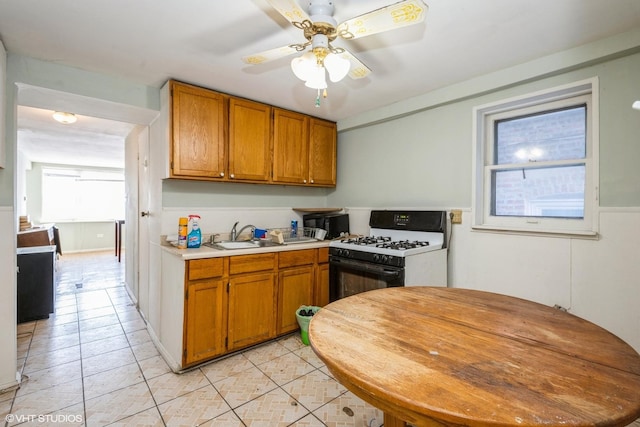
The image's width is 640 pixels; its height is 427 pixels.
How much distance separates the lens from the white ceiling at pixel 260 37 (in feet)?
4.91

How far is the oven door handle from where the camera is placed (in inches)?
86.2

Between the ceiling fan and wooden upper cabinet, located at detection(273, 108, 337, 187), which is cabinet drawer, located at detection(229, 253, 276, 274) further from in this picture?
the ceiling fan

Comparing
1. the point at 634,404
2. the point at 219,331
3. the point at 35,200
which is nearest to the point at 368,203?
the point at 219,331

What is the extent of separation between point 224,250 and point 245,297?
0.43m

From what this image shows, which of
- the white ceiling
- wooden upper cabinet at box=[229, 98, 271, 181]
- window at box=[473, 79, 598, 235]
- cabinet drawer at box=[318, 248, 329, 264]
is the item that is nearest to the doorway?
the white ceiling

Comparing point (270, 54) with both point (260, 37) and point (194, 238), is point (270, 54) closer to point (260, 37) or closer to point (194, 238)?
point (260, 37)

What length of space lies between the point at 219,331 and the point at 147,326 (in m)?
1.13

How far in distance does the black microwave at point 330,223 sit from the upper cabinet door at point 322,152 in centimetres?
41

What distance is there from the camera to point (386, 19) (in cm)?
122

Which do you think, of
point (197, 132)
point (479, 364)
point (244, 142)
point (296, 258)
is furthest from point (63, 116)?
point (479, 364)

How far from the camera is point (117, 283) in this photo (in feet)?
14.5

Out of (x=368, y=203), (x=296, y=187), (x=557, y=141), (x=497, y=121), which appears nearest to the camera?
(x=557, y=141)

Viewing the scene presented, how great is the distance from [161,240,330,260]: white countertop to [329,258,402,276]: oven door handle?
26 centimetres

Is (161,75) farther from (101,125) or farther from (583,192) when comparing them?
(583,192)
